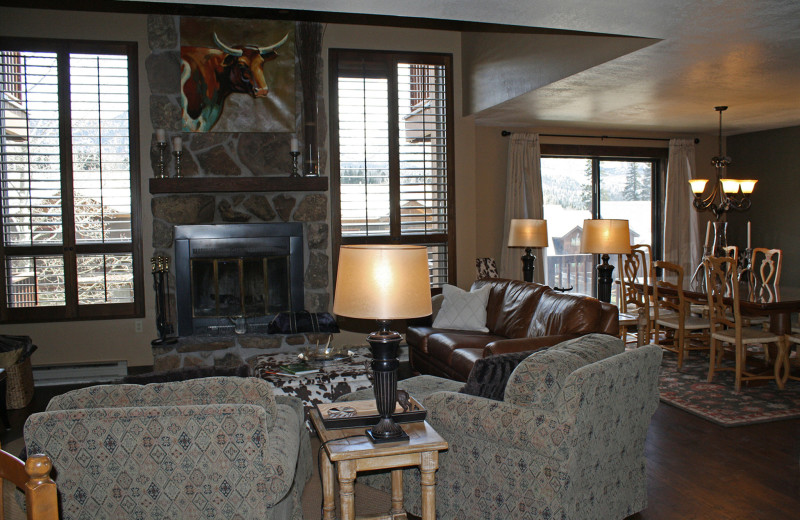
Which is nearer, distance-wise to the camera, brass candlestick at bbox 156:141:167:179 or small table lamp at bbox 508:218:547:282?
brass candlestick at bbox 156:141:167:179

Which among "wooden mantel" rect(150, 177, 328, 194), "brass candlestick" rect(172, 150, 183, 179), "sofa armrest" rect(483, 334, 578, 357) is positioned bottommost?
"sofa armrest" rect(483, 334, 578, 357)

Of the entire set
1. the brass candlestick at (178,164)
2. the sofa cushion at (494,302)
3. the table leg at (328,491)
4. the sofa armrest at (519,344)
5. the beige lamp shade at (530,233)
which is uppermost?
the brass candlestick at (178,164)

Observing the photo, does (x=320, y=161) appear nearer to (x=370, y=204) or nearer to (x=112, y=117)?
(x=370, y=204)

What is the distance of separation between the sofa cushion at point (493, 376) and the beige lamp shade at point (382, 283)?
1.86ft

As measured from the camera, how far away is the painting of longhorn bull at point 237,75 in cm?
587

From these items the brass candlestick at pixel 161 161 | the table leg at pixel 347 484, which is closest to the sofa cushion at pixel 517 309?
the table leg at pixel 347 484

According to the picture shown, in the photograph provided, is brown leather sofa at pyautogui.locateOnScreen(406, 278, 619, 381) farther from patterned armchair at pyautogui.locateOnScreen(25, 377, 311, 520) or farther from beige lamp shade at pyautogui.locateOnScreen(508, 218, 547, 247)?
patterned armchair at pyautogui.locateOnScreen(25, 377, 311, 520)

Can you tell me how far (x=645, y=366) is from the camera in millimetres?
2855

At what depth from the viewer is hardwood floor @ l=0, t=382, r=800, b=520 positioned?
121 inches

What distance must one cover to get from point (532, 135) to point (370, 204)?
2276 millimetres

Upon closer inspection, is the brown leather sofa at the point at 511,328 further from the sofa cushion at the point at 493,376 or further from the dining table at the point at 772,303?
the dining table at the point at 772,303

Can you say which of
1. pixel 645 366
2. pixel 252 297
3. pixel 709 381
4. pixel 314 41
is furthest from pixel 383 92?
pixel 645 366

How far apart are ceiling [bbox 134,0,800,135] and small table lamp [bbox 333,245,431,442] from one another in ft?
5.02

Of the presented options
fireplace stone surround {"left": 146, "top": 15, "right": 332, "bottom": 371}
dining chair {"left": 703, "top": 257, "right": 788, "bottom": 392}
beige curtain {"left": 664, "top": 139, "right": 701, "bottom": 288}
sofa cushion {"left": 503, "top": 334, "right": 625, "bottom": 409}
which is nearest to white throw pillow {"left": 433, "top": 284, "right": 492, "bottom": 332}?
fireplace stone surround {"left": 146, "top": 15, "right": 332, "bottom": 371}
